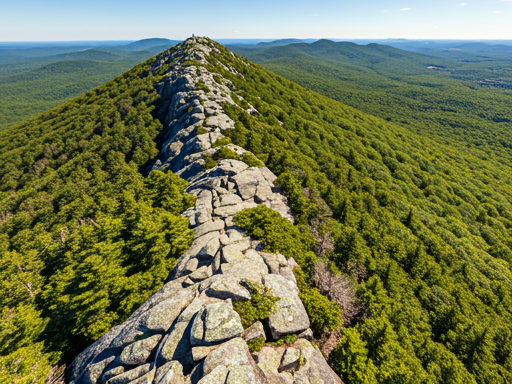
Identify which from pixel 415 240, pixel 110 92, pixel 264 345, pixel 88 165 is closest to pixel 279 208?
pixel 264 345

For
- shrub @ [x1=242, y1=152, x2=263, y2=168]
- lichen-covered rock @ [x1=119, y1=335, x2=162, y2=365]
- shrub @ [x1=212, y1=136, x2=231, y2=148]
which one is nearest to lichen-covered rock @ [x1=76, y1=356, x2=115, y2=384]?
lichen-covered rock @ [x1=119, y1=335, x2=162, y2=365]

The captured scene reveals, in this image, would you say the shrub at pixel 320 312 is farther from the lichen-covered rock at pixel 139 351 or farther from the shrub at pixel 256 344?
the lichen-covered rock at pixel 139 351

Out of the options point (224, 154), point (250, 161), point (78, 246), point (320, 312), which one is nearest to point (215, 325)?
point (320, 312)

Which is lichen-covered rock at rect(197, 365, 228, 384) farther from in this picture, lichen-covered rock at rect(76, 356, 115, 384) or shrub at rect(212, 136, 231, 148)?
shrub at rect(212, 136, 231, 148)

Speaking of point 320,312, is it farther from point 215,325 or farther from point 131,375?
point 131,375

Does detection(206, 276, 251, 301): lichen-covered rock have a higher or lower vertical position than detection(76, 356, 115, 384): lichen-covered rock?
higher

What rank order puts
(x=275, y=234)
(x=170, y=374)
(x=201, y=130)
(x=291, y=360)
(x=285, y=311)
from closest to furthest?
(x=170, y=374), (x=291, y=360), (x=285, y=311), (x=275, y=234), (x=201, y=130)

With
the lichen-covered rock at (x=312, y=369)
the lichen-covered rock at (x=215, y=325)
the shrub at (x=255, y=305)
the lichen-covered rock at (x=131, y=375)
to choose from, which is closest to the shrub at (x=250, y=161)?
the shrub at (x=255, y=305)

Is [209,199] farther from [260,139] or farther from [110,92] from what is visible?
[110,92]
